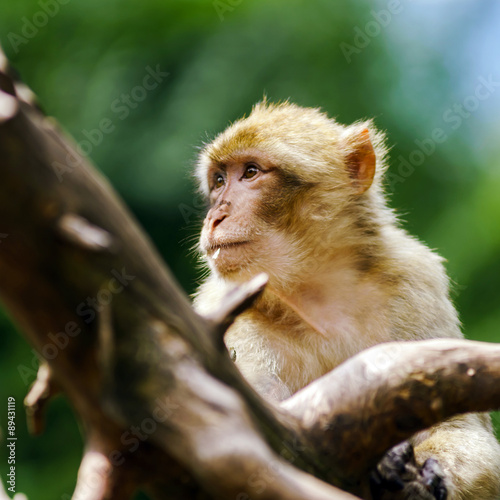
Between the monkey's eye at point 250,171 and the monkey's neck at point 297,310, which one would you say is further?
the monkey's eye at point 250,171

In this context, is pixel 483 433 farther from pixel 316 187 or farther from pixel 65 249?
pixel 65 249

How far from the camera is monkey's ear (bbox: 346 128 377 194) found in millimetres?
4535

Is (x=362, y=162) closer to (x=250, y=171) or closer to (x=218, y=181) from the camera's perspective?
(x=250, y=171)

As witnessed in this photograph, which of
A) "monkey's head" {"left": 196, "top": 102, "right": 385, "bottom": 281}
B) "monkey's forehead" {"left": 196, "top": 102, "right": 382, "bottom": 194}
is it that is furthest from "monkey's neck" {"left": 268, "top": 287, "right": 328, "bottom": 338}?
"monkey's forehead" {"left": 196, "top": 102, "right": 382, "bottom": 194}

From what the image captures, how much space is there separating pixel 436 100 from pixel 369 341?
204 inches

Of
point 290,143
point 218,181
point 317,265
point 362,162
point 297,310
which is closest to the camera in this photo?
point 297,310

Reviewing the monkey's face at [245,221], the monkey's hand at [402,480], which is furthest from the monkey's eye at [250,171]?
the monkey's hand at [402,480]

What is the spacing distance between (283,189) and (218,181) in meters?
0.62

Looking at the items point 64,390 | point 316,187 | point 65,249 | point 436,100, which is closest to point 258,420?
point 64,390

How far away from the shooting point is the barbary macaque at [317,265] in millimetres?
3809

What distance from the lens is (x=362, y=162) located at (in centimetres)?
459

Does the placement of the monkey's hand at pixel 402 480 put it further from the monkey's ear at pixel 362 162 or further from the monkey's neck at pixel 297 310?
the monkey's ear at pixel 362 162

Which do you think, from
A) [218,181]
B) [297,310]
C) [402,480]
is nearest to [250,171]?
[218,181]

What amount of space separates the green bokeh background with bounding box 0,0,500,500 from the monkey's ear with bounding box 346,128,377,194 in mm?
3337
